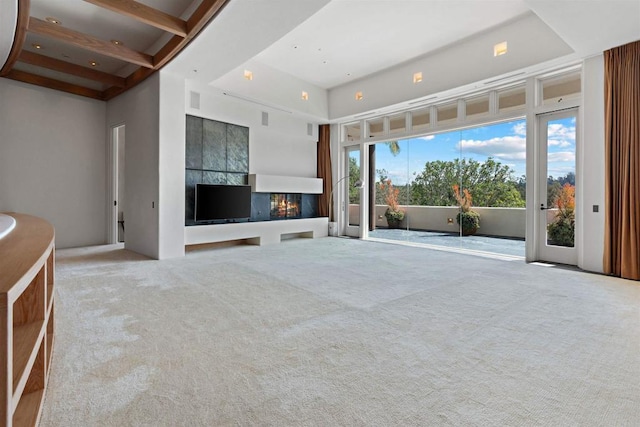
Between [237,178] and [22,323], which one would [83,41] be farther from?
[22,323]

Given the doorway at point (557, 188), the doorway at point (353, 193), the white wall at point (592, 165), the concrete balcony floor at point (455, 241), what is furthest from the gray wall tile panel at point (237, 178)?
the white wall at point (592, 165)

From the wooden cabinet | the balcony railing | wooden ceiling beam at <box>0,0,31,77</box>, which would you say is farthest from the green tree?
the wooden cabinet

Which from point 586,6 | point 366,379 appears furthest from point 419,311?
point 586,6

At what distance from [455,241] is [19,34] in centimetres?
840

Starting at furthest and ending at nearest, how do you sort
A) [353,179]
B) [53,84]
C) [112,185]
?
1. [353,179]
2. [112,185]
3. [53,84]

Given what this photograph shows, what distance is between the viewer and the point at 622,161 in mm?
4512

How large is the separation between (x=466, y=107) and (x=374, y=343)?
A: 19.3ft

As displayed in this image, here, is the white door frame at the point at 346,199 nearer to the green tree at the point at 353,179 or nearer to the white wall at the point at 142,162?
the green tree at the point at 353,179

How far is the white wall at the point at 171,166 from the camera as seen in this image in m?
5.65

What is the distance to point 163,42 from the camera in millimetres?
5219

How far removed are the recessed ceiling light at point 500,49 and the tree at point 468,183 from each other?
213 cm

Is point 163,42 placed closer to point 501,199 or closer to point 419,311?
point 419,311

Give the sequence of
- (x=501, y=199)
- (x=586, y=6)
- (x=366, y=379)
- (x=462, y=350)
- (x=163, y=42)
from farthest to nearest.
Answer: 1. (x=501, y=199)
2. (x=163, y=42)
3. (x=586, y=6)
4. (x=462, y=350)
5. (x=366, y=379)

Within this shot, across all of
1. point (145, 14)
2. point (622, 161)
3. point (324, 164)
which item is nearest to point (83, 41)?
point (145, 14)
